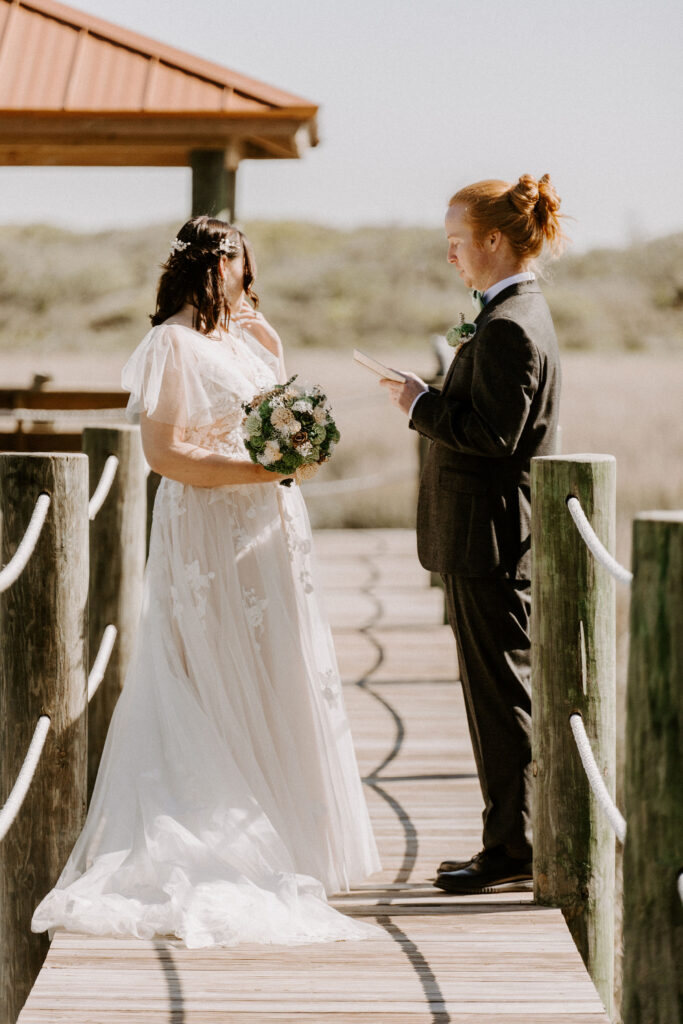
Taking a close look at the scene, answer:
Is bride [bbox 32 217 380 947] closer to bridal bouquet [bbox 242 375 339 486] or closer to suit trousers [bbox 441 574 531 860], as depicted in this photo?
bridal bouquet [bbox 242 375 339 486]

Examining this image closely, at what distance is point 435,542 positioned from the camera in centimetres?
365

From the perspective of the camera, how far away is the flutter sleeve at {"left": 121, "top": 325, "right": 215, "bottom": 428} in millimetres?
A: 3709

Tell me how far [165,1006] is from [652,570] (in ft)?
5.05

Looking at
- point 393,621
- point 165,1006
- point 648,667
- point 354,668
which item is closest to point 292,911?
point 165,1006

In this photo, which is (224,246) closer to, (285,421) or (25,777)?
(285,421)

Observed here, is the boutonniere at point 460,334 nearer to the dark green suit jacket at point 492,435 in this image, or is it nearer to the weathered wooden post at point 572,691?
the dark green suit jacket at point 492,435

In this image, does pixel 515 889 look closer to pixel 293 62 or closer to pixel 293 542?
pixel 293 542

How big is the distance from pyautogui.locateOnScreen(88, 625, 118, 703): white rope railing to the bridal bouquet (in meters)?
0.90

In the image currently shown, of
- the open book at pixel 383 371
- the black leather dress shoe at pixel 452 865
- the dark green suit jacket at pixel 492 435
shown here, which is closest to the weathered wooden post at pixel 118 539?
the open book at pixel 383 371

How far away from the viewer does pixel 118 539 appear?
179 inches

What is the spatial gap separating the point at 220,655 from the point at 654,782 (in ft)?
5.87

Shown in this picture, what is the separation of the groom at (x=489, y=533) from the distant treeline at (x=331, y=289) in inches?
1986

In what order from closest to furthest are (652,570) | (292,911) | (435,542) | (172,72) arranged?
1. (652,570)
2. (292,911)
3. (435,542)
4. (172,72)

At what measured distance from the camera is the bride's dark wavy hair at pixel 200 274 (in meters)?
3.76
